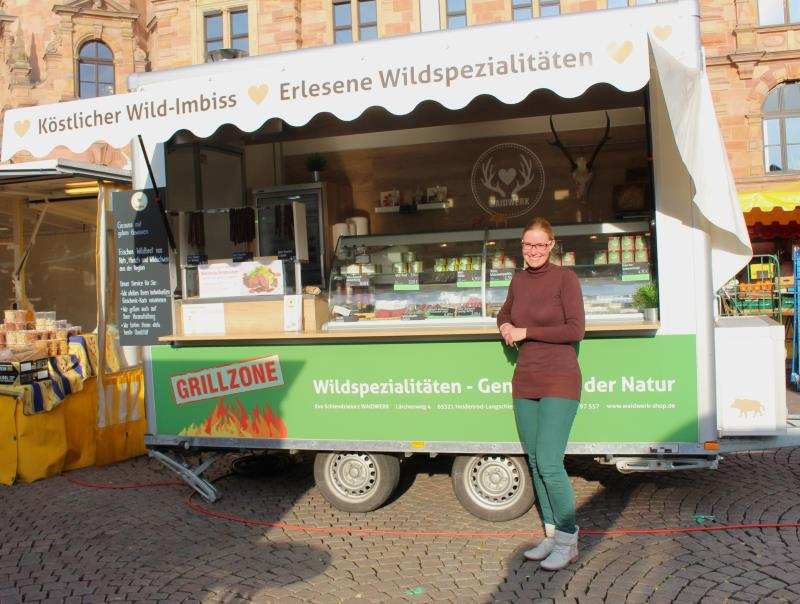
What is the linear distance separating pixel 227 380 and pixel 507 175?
3.49m

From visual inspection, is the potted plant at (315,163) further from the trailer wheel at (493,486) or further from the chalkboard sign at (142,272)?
the trailer wheel at (493,486)

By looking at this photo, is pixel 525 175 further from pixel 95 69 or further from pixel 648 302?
pixel 95 69

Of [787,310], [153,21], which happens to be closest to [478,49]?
[787,310]

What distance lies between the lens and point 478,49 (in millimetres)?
4137

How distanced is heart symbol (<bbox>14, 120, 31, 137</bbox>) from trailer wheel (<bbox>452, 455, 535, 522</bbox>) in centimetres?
375

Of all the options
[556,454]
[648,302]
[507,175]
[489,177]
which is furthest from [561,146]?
[556,454]

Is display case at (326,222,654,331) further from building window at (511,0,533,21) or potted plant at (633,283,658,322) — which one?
building window at (511,0,533,21)

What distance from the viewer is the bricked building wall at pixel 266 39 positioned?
20.1 metres

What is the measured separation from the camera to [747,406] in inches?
177

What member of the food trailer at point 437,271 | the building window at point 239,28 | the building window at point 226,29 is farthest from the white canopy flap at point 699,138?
the building window at point 239,28

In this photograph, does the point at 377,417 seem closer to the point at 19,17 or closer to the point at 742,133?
the point at 742,133

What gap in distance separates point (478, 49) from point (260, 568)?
3.17m

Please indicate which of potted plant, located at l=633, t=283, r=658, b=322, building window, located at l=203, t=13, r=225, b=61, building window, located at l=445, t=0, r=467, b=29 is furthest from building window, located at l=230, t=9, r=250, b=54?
potted plant, located at l=633, t=283, r=658, b=322

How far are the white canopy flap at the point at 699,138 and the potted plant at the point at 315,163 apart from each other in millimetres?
3965
